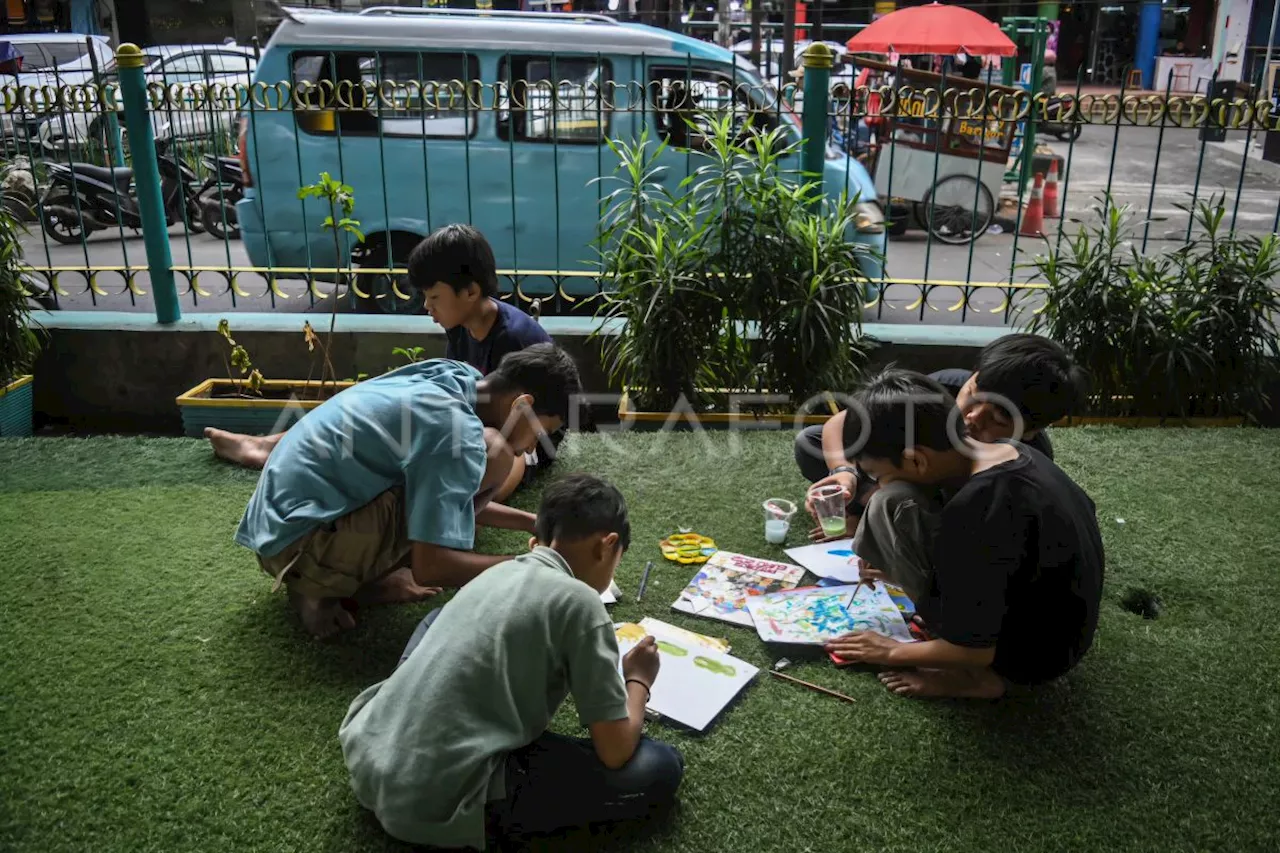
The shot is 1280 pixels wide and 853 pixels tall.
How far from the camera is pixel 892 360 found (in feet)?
15.5

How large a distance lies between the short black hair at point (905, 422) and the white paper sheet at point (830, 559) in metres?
0.72

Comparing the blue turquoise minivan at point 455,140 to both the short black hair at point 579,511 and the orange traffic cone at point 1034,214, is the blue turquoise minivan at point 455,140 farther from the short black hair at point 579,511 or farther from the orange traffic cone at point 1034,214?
the orange traffic cone at point 1034,214

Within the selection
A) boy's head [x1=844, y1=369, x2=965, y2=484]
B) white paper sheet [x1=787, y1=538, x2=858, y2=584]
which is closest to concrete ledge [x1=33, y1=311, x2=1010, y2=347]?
white paper sheet [x1=787, y1=538, x2=858, y2=584]

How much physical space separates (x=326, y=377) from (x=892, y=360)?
2513mm

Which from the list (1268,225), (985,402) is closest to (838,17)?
(1268,225)

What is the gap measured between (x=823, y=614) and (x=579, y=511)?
1062 millimetres

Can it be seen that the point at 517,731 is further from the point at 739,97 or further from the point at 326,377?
the point at 739,97

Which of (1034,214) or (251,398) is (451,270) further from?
(1034,214)

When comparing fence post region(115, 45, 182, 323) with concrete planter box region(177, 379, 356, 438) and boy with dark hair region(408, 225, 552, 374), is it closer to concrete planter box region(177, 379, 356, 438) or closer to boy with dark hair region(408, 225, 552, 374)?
concrete planter box region(177, 379, 356, 438)

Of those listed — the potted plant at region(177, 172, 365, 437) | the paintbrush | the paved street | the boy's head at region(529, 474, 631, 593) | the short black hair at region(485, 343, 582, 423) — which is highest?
the short black hair at region(485, 343, 582, 423)

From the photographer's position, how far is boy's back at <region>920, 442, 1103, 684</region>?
2297 millimetres

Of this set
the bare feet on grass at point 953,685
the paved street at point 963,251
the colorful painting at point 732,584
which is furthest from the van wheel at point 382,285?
the bare feet on grass at point 953,685

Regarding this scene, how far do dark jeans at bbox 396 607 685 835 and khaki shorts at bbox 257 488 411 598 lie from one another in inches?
27.6

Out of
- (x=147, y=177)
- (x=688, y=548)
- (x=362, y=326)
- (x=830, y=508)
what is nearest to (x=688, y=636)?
(x=688, y=548)
